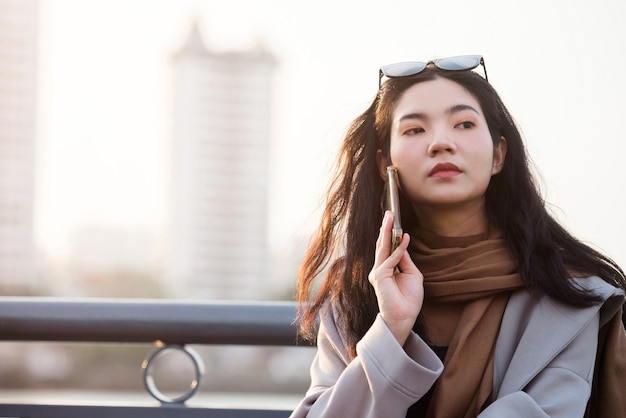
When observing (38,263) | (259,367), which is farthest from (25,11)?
(259,367)

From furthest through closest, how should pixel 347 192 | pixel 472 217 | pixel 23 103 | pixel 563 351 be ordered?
pixel 23 103 → pixel 347 192 → pixel 472 217 → pixel 563 351

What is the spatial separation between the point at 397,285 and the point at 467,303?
0.65ft

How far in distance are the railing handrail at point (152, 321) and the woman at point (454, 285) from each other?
0.11 meters

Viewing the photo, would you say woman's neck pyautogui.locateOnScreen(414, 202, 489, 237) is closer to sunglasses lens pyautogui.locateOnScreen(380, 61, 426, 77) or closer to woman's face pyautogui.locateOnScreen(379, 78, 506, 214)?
woman's face pyautogui.locateOnScreen(379, 78, 506, 214)

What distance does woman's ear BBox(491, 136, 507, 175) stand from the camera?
2551 mm

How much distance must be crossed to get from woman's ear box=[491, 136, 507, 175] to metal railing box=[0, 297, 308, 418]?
0.66 metres

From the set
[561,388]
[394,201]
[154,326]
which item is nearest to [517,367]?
[561,388]

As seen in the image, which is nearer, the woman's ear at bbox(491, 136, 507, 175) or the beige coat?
the beige coat

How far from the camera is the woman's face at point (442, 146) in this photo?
2.41 metres

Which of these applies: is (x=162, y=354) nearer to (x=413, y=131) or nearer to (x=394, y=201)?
(x=394, y=201)

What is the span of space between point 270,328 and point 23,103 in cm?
8754

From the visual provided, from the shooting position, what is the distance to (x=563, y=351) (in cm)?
226

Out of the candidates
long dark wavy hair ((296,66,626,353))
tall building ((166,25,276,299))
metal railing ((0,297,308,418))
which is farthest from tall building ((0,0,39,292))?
long dark wavy hair ((296,66,626,353))

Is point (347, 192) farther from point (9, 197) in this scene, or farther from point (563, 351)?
point (9, 197)
